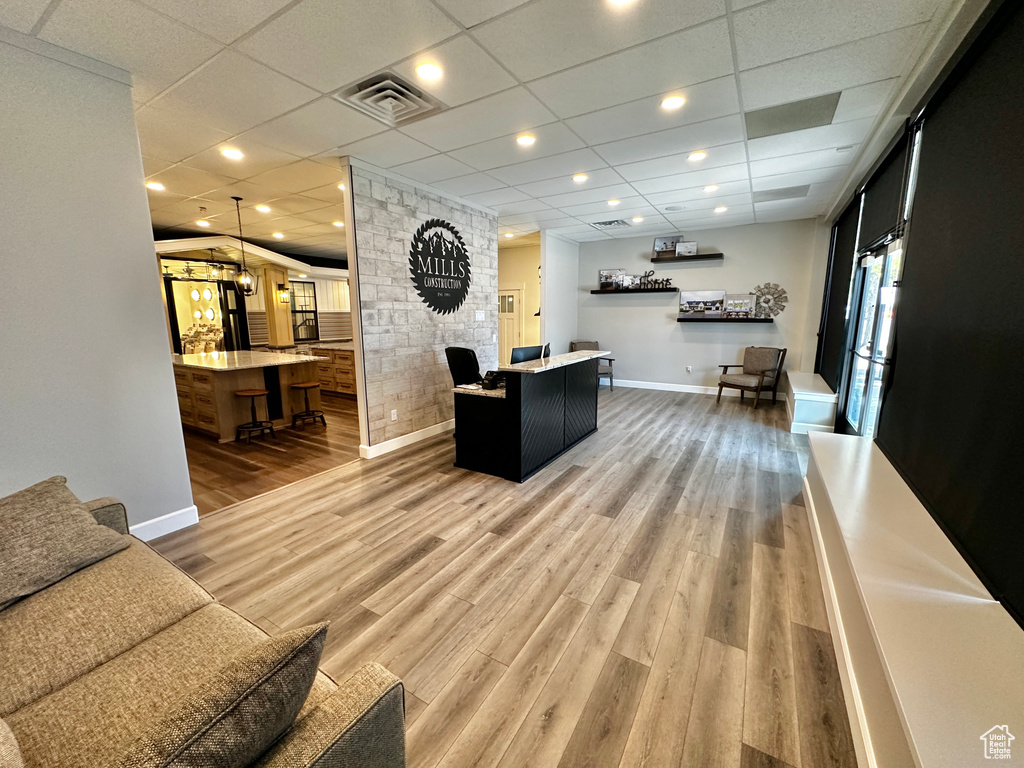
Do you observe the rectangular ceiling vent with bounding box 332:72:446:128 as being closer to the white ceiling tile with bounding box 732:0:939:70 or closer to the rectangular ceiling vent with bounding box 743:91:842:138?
the white ceiling tile with bounding box 732:0:939:70

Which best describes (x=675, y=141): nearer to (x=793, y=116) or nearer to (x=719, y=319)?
(x=793, y=116)

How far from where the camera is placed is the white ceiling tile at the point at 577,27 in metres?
1.83

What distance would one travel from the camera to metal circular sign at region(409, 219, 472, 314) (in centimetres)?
439

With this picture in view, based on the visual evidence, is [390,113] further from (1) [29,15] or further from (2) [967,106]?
(2) [967,106]

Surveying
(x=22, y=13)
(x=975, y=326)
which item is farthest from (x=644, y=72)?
(x=22, y=13)

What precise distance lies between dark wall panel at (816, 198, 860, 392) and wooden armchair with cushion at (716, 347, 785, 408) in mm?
550

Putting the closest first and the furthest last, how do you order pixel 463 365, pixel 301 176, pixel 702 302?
pixel 301 176 → pixel 463 365 → pixel 702 302

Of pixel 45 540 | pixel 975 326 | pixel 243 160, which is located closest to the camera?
pixel 45 540

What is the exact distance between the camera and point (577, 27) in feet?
6.41

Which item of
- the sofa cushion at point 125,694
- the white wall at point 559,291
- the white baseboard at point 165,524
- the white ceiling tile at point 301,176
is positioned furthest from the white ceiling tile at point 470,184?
the sofa cushion at point 125,694

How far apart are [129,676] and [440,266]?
421 centimetres

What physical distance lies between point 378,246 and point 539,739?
3.88m

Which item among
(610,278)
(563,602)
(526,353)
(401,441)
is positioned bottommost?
(563,602)

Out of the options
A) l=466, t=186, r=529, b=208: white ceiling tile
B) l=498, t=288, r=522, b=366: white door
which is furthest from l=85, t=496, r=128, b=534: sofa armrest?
l=498, t=288, r=522, b=366: white door
